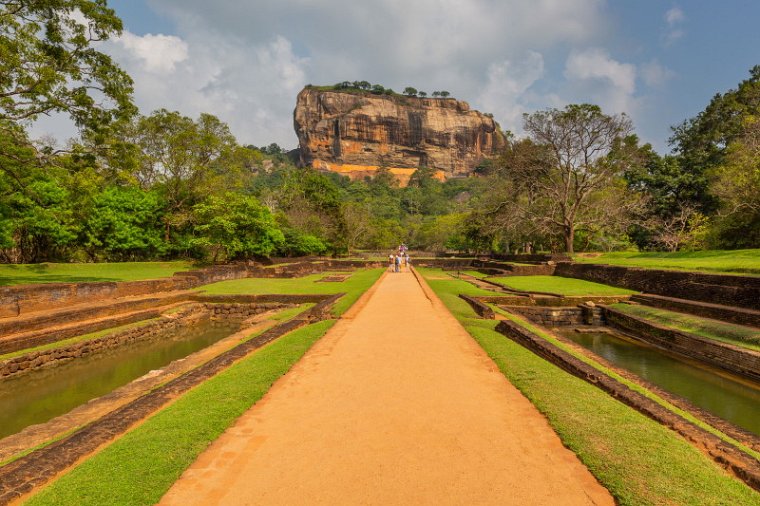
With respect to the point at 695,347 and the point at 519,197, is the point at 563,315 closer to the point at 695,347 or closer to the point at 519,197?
the point at 695,347

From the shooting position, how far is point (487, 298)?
13578 millimetres

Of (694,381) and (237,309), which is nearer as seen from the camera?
(694,381)

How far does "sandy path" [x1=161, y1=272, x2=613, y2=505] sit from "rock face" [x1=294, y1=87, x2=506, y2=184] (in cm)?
13281

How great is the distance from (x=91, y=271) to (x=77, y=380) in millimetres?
17986

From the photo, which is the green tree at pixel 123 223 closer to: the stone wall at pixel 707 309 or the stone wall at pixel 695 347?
the stone wall at pixel 695 347

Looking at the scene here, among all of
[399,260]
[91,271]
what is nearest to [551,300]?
[399,260]

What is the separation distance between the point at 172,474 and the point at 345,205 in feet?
170

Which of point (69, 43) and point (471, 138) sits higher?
point (471, 138)

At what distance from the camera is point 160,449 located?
318cm

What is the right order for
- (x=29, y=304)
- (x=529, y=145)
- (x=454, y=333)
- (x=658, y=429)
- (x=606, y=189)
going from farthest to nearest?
1. (x=606, y=189)
2. (x=529, y=145)
3. (x=29, y=304)
4. (x=454, y=333)
5. (x=658, y=429)

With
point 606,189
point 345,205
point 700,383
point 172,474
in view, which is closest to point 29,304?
point 172,474

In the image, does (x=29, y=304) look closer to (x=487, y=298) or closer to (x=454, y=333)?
(x=454, y=333)

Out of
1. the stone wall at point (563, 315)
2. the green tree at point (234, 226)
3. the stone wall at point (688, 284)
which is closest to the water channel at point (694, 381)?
the stone wall at point (563, 315)

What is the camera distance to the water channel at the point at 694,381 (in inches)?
223
